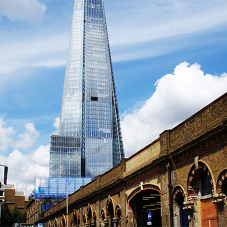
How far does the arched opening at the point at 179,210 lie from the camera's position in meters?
20.6

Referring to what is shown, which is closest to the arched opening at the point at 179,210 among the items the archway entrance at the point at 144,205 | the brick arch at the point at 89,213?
the archway entrance at the point at 144,205

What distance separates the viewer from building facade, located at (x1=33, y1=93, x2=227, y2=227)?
16.9m

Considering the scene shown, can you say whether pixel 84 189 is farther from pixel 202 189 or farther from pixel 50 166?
pixel 50 166

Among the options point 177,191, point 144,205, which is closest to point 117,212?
point 144,205

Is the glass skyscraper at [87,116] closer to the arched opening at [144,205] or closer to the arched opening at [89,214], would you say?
the arched opening at [89,214]

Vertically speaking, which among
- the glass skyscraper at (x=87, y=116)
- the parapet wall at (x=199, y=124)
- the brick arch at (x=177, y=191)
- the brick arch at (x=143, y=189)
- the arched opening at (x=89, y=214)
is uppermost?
the glass skyscraper at (x=87, y=116)

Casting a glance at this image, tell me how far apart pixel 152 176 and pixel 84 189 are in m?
20.6

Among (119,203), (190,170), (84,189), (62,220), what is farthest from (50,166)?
(190,170)

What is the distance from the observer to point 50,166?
16338 centimetres

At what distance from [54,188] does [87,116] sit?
82.5m

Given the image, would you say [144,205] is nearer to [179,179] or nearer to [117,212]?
[117,212]

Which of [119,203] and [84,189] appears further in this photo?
[84,189]

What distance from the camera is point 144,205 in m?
29.3

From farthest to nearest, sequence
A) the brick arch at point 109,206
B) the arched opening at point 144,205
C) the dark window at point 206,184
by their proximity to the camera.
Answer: the brick arch at point 109,206
the arched opening at point 144,205
the dark window at point 206,184
